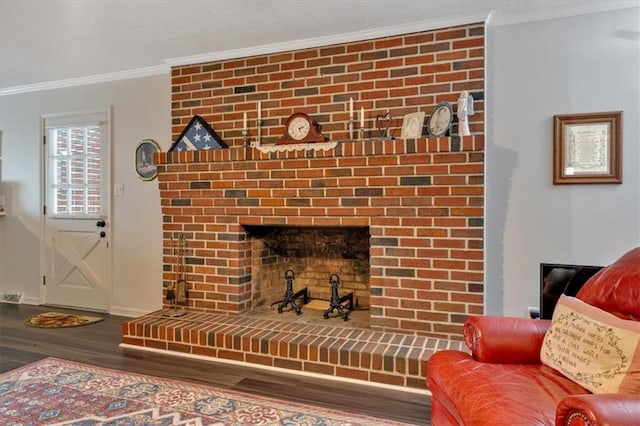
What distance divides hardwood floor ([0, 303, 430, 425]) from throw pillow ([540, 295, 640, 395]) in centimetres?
80

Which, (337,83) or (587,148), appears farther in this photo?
(337,83)

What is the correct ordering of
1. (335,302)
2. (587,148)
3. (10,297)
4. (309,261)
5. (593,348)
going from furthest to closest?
(10,297) → (309,261) → (335,302) → (587,148) → (593,348)

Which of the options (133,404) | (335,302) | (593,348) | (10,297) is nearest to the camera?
(593,348)

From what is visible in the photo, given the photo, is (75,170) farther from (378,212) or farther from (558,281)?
(558,281)

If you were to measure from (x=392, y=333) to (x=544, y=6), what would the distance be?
7.66 feet

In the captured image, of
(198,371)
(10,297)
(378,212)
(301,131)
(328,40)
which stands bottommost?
(198,371)

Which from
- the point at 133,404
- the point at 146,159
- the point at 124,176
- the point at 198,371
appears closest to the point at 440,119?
the point at 198,371

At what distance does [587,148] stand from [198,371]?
2.88 m

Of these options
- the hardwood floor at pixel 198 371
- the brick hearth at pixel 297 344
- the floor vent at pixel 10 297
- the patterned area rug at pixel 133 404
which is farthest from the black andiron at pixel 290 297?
the floor vent at pixel 10 297

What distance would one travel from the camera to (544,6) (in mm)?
2590

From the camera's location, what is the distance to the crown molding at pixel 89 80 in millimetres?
3801

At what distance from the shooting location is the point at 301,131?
10.3ft

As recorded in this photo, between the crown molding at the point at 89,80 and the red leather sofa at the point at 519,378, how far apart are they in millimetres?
3372

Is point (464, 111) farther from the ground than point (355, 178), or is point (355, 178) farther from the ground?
point (464, 111)
